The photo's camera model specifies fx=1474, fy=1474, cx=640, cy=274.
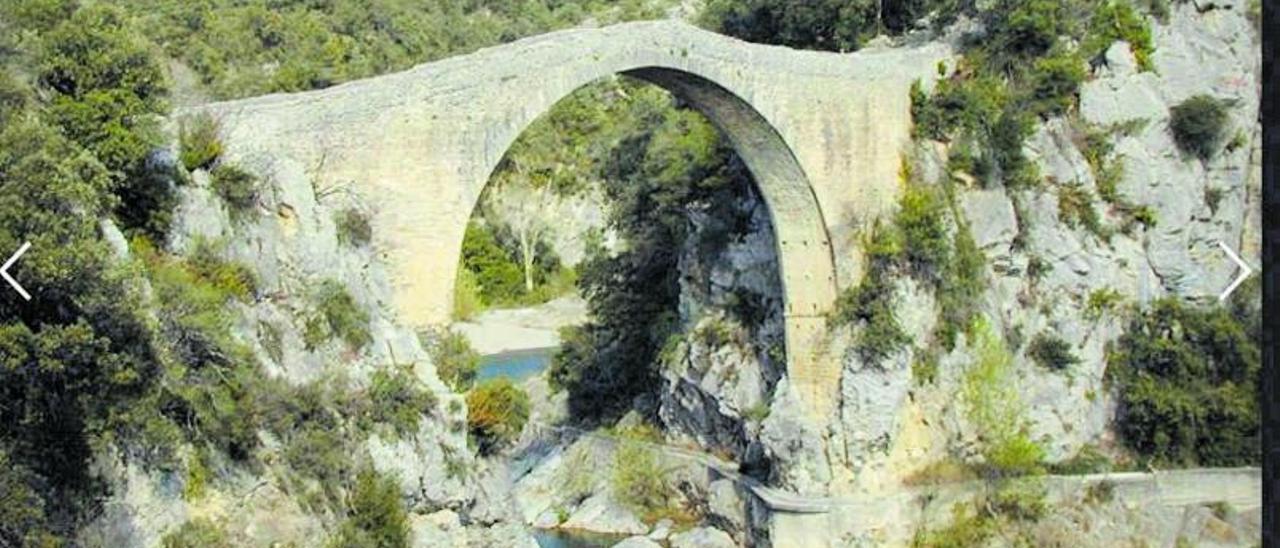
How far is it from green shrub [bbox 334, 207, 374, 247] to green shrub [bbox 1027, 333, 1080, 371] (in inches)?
427

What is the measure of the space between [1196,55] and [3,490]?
1801 cm

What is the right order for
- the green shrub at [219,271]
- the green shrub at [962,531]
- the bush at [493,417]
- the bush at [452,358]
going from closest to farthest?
1. the green shrub at [219,271]
2. the bush at [493,417]
3. the bush at [452,358]
4. the green shrub at [962,531]

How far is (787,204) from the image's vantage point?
19.9 meters

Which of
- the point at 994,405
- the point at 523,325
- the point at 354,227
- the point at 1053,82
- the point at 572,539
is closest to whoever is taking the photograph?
the point at 354,227

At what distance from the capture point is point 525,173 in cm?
4581

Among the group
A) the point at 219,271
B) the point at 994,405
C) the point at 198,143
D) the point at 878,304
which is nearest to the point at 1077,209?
the point at 994,405

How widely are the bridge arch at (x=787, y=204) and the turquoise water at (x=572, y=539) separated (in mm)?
4225

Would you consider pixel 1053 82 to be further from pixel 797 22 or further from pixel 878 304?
pixel 797 22

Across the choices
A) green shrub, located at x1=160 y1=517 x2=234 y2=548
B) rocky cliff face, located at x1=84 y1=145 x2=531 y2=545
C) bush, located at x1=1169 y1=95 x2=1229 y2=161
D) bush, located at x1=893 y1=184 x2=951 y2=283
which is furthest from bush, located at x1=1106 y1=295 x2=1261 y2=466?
green shrub, located at x1=160 y1=517 x2=234 y2=548

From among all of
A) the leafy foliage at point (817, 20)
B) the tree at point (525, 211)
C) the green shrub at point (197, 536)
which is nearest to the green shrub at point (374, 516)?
the green shrub at point (197, 536)

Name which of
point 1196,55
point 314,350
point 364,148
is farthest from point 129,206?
point 1196,55

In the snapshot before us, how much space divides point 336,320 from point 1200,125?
13887 millimetres

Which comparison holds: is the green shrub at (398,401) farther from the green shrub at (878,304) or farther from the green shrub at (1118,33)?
the green shrub at (1118,33)

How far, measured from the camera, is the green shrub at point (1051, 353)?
20.6 metres
